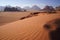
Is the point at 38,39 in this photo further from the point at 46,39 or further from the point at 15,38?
the point at 15,38

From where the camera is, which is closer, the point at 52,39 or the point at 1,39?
the point at 52,39

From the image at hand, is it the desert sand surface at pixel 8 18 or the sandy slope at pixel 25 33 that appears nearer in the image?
the sandy slope at pixel 25 33

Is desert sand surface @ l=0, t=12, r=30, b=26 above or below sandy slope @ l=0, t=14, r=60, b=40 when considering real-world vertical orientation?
below

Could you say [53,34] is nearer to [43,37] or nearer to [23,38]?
[43,37]

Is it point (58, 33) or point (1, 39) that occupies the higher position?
point (58, 33)

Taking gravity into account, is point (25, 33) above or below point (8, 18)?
above

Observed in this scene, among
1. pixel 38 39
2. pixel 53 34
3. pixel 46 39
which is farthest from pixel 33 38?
pixel 53 34

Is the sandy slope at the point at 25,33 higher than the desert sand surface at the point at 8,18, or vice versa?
the sandy slope at the point at 25,33

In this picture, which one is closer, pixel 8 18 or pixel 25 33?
pixel 25 33

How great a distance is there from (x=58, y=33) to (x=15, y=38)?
78.4 inches

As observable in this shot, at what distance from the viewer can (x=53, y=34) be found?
16.0ft

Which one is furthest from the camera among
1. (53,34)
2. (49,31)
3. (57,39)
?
(49,31)

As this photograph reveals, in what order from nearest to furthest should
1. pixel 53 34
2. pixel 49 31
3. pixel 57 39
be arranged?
1. pixel 57 39
2. pixel 53 34
3. pixel 49 31

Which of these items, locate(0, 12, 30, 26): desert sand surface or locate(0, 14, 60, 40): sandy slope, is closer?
locate(0, 14, 60, 40): sandy slope
